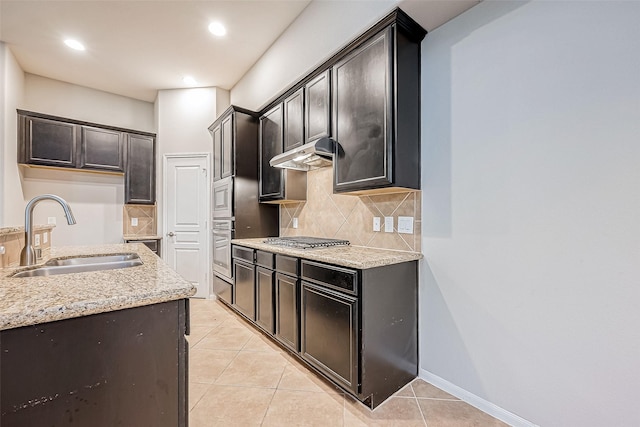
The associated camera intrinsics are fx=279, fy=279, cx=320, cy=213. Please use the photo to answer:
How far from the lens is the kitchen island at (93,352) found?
0.76 meters

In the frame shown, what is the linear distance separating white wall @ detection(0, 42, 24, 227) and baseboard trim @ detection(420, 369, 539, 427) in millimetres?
4579

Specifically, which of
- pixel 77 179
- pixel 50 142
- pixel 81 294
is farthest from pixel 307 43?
pixel 77 179

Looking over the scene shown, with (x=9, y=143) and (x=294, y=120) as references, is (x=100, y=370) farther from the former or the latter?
(x=9, y=143)

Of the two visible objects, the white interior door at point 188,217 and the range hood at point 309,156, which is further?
the white interior door at point 188,217

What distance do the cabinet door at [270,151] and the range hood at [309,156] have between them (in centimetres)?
29

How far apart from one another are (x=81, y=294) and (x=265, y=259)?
1773mm

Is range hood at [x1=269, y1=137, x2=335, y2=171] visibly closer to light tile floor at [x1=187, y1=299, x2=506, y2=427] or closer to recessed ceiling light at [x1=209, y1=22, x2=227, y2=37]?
recessed ceiling light at [x1=209, y1=22, x2=227, y2=37]

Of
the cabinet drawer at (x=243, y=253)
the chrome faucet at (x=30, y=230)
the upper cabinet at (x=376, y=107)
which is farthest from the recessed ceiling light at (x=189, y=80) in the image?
the chrome faucet at (x=30, y=230)

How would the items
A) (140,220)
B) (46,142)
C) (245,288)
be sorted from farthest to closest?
(140,220)
(46,142)
(245,288)

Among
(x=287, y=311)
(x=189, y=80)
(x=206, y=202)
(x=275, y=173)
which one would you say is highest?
(x=189, y=80)

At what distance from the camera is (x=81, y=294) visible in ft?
2.94

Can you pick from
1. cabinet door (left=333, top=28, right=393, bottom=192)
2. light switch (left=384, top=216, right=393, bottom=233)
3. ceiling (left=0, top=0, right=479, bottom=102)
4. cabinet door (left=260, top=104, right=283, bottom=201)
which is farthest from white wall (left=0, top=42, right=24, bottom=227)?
light switch (left=384, top=216, right=393, bottom=233)

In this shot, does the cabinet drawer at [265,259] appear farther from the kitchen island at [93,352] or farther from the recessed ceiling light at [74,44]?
the recessed ceiling light at [74,44]

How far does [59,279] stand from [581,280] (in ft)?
7.66
